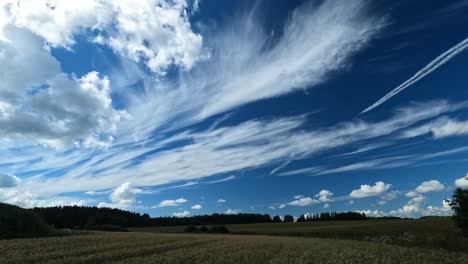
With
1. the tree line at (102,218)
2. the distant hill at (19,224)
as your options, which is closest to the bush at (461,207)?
the tree line at (102,218)

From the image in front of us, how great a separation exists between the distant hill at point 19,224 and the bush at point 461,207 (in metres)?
58.0

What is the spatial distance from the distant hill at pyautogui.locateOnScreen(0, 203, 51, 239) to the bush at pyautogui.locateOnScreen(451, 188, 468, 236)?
2283 inches

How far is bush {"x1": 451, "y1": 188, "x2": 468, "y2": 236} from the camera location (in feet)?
170

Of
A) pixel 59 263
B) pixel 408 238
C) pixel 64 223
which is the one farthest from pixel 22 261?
pixel 64 223

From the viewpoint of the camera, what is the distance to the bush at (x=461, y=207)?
5188 centimetres

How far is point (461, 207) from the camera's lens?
53.5 m

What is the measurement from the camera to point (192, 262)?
23906mm

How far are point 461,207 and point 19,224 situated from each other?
62930 millimetres

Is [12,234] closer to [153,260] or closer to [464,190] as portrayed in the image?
[153,260]

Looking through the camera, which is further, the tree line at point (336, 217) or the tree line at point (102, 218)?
the tree line at point (336, 217)

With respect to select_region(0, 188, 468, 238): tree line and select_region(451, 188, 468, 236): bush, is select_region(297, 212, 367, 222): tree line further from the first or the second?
select_region(451, 188, 468, 236): bush

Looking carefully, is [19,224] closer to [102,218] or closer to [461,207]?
[461,207]

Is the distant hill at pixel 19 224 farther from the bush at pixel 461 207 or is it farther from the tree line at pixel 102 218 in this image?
the bush at pixel 461 207

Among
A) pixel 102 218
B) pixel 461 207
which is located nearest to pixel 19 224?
pixel 461 207
